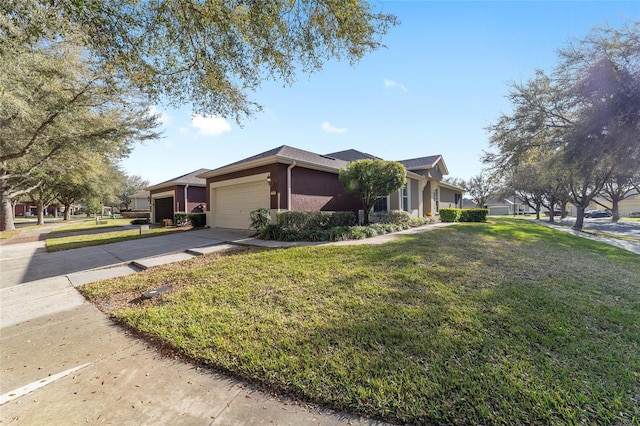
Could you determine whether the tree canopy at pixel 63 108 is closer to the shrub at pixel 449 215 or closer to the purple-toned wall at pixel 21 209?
the shrub at pixel 449 215

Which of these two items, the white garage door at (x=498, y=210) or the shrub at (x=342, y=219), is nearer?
the shrub at (x=342, y=219)

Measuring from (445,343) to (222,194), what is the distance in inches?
523

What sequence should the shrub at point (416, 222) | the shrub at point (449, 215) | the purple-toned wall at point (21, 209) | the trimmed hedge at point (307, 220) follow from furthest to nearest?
1. the purple-toned wall at point (21, 209)
2. the shrub at point (449, 215)
3. the shrub at point (416, 222)
4. the trimmed hedge at point (307, 220)

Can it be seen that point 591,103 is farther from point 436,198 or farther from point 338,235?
point 338,235

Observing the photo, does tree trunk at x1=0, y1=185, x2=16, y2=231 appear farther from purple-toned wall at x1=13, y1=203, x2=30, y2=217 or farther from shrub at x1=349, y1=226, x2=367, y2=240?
purple-toned wall at x1=13, y1=203, x2=30, y2=217

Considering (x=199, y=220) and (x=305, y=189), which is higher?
(x=305, y=189)

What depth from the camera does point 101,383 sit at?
99.8 inches

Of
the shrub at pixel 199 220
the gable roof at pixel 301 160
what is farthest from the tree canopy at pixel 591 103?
the shrub at pixel 199 220

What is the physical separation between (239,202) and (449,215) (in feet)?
43.8

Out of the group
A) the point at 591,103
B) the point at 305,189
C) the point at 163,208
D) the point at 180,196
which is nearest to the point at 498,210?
the point at 591,103

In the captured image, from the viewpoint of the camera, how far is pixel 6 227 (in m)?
18.3

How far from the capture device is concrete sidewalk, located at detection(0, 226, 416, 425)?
2111 mm

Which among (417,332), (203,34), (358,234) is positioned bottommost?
(417,332)

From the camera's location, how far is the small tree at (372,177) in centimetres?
1077
